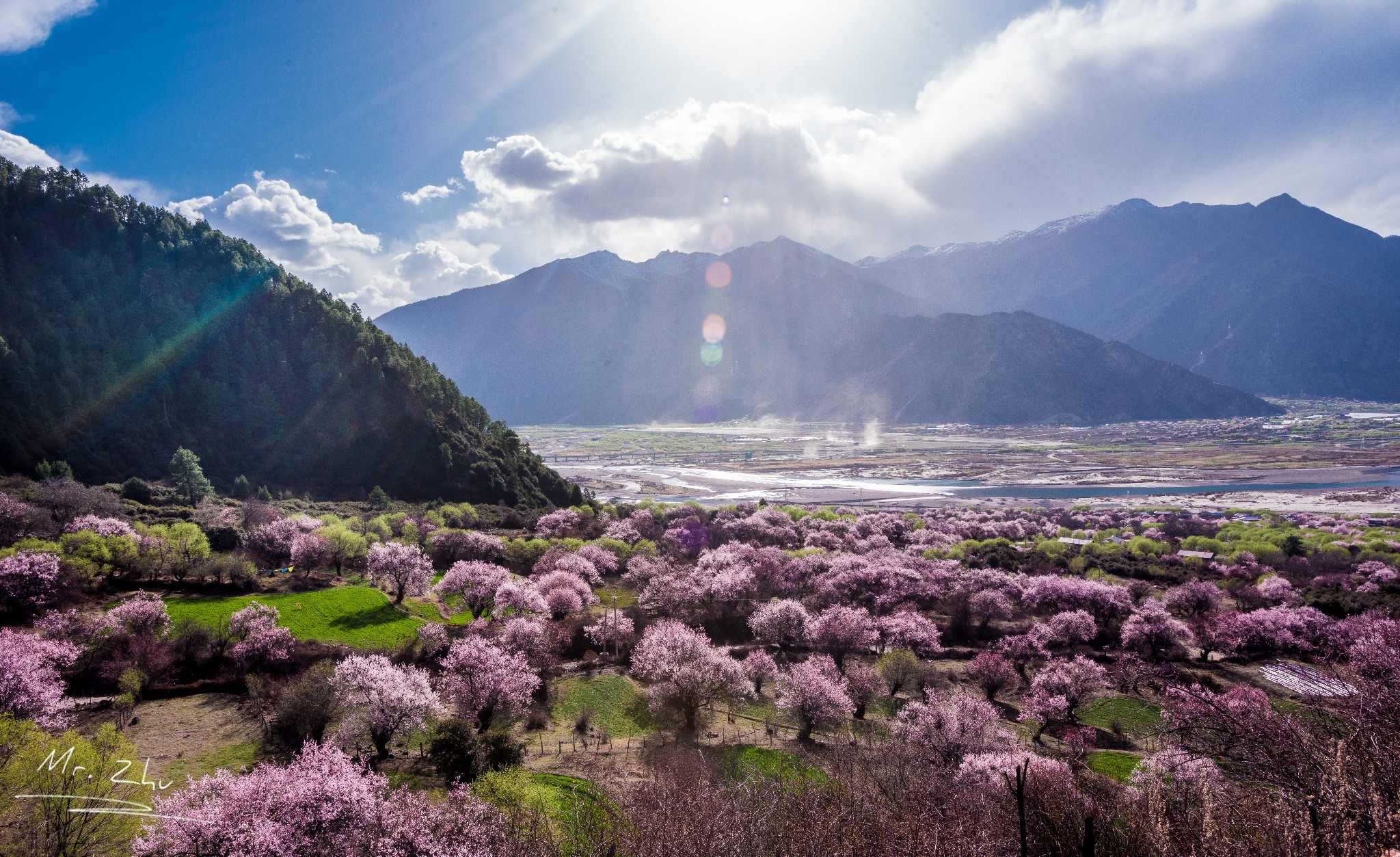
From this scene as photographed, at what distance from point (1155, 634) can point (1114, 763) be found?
1552 centimetres

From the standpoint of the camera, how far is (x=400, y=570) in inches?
1555

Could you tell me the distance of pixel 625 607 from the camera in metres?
44.9

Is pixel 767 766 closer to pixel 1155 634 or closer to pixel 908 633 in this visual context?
pixel 908 633

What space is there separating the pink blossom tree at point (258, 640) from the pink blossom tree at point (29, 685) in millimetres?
5721

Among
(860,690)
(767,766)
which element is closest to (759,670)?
(860,690)

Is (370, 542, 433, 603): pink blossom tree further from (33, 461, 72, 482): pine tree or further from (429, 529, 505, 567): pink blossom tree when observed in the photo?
(33, 461, 72, 482): pine tree

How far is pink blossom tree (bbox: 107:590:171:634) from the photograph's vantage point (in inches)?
1036

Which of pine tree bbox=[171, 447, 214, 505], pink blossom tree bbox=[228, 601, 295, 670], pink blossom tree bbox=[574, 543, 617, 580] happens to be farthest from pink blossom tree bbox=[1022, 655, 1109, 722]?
pine tree bbox=[171, 447, 214, 505]

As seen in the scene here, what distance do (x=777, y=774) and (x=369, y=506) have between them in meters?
64.7

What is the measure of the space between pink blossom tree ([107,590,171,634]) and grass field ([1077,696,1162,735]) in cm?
4717

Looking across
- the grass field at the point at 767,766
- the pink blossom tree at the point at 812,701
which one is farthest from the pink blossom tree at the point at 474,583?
the pink blossom tree at the point at 812,701

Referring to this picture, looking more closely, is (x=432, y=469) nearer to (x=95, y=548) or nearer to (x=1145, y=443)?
(x=95, y=548)

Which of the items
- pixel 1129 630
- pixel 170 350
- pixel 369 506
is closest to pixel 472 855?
pixel 1129 630

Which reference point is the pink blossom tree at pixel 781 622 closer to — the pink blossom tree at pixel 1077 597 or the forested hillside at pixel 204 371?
the pink blossom tree at pixel 1077 597
